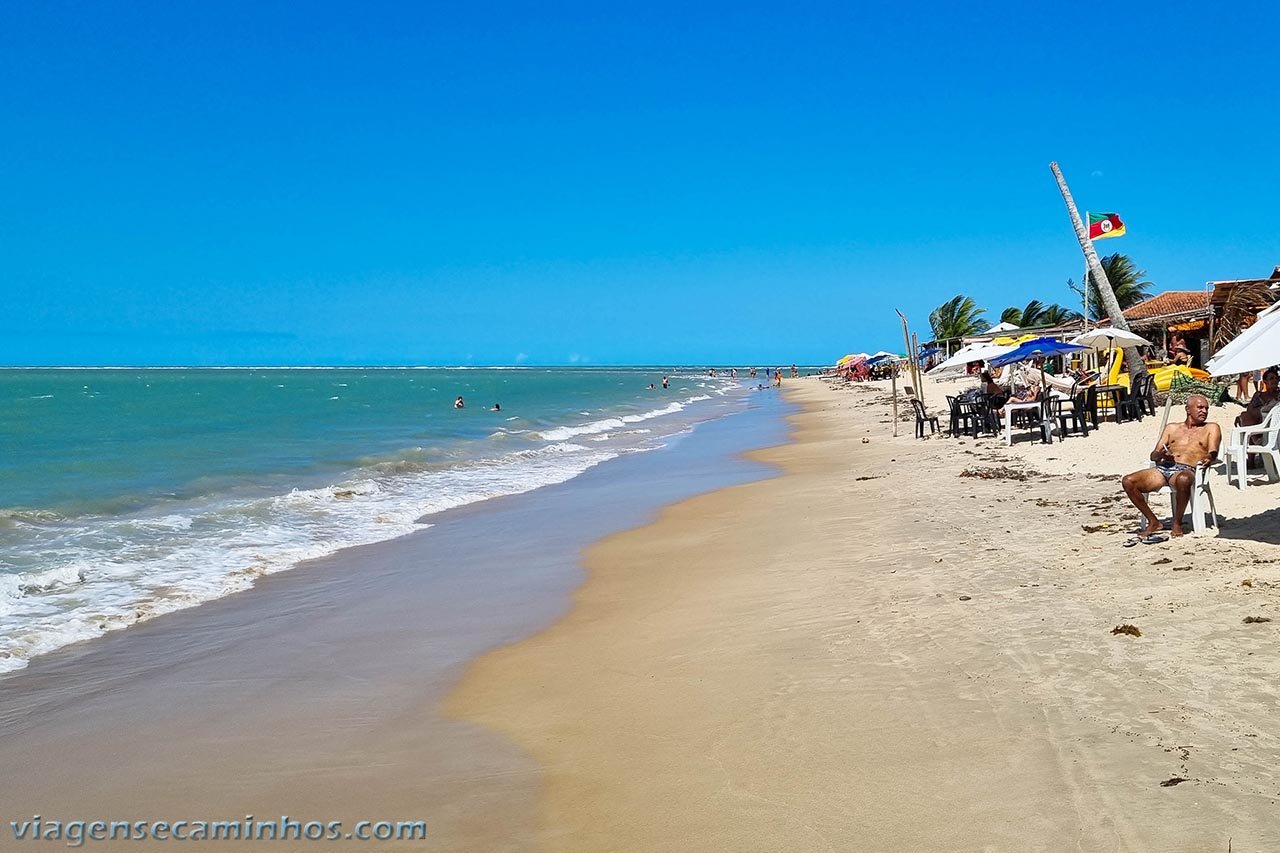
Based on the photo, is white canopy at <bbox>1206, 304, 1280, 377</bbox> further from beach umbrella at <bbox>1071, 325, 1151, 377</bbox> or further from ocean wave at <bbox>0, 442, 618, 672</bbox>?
beach umbrella at <bbox>1071, 325, 1151, 377</bbox>

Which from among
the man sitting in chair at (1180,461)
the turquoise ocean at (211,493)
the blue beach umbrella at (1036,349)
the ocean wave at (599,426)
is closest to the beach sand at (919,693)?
the man sitting in chair at (1180,461)

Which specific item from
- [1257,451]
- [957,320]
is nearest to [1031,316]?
[957,320]

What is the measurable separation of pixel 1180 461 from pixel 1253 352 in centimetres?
140

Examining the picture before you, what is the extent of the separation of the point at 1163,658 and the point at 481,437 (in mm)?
25836

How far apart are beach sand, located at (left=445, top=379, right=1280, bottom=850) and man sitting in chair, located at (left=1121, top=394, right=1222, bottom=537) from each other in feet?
1.04

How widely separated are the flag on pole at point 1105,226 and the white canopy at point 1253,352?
1792 cm

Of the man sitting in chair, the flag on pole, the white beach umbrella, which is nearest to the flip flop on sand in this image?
the man sitting in chair

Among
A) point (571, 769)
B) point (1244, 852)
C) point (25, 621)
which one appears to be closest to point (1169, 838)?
point (1244, 852)

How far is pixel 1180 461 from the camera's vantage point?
286 inches

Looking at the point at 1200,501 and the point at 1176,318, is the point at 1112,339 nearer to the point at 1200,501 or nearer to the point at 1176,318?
the point at 1200,501

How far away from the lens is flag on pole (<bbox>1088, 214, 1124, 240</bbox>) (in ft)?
74.5

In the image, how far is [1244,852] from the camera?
3.04 meters

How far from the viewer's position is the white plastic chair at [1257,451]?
7465 mm

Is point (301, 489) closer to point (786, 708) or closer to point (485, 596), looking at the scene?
point (485, 596)
